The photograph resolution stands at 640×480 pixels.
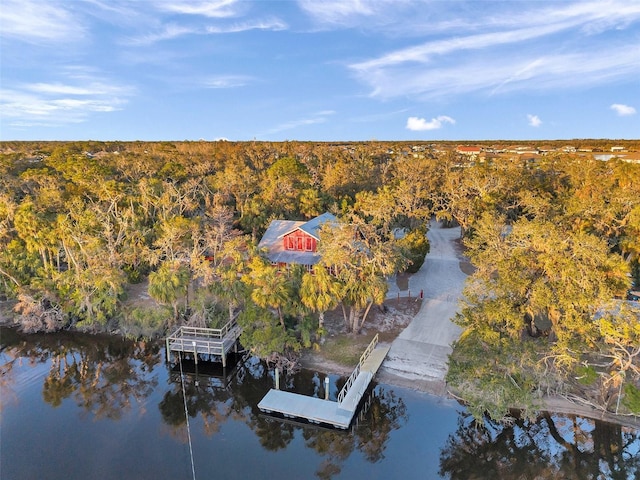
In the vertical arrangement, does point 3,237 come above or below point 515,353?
above

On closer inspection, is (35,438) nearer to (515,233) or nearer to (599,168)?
(515,233)

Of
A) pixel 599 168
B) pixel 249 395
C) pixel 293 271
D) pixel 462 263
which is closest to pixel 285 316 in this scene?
pixel 293 271

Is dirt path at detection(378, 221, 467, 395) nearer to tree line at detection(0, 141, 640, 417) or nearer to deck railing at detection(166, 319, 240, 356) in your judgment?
tree line at detection(0, 141, 640, 417)

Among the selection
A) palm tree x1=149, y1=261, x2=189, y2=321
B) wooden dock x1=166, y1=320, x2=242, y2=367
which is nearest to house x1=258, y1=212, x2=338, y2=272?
wooden dock x1=166, y1=320, x2=242, y2=367

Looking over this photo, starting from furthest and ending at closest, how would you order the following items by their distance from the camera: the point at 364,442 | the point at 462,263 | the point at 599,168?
the point at 599,168
the point at 462,263
the point at 364,442

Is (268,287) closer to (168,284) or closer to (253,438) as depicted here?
(168,284)

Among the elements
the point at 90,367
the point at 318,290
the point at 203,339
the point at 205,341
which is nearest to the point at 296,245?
the point at 203,339

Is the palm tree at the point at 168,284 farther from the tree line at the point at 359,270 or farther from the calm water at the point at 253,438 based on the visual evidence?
the calm water at the point at 253,438

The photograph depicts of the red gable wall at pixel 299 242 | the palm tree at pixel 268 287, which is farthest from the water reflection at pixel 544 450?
the red gable wall at pixel 299 242
